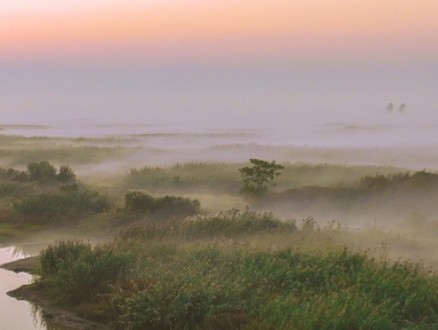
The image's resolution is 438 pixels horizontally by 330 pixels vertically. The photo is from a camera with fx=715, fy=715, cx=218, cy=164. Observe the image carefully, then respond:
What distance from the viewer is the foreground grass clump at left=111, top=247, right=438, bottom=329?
14016mm

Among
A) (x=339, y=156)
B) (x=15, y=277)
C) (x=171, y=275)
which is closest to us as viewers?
(x=171, y=275)

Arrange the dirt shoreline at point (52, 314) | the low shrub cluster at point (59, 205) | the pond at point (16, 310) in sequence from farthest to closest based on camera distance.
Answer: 1. the low shrub cluster at point (59, 205)
2. the pond at point (16, 310)
3. the dirt shoreline at point (52, 314)

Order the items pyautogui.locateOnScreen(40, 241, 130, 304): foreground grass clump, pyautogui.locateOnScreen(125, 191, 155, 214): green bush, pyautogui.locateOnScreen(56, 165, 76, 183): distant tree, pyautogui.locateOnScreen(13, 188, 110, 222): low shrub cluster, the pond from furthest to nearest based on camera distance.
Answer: pyautogui.locateOnScreen(56, 165, 76, 183): distant tree → pyautogui.locateOnScreen(13, 188, 110, 222): low shrub cluster → pyautogui.locateOnScreen(125, 191, 155, 214): green bush → pyautogui.locateOnScreen(40, 241, 130, 304): foreground grass clump → the pond

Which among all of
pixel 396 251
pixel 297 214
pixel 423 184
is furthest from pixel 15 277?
pixel 423 184

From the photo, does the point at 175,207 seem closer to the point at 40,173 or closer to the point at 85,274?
the point at 85,274

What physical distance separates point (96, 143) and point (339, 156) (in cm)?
3060

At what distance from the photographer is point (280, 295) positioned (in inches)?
613

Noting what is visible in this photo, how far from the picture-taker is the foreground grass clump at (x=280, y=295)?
46.0 ft

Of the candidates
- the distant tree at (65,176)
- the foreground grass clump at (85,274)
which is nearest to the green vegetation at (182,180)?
the distant tree at (65,176)

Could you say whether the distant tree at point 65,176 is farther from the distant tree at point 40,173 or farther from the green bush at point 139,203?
the green bush at point 139,203

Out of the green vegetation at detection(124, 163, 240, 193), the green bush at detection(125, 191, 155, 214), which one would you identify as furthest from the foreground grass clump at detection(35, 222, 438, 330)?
the green vegetation at detection(124, 163, 240, 193)

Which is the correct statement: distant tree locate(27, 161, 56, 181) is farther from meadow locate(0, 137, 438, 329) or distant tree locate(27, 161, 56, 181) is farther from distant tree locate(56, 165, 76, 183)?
meadow locate(0, 137, 438, 329)

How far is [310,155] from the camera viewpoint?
65.9 meters

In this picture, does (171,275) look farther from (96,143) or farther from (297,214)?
(96,143)
